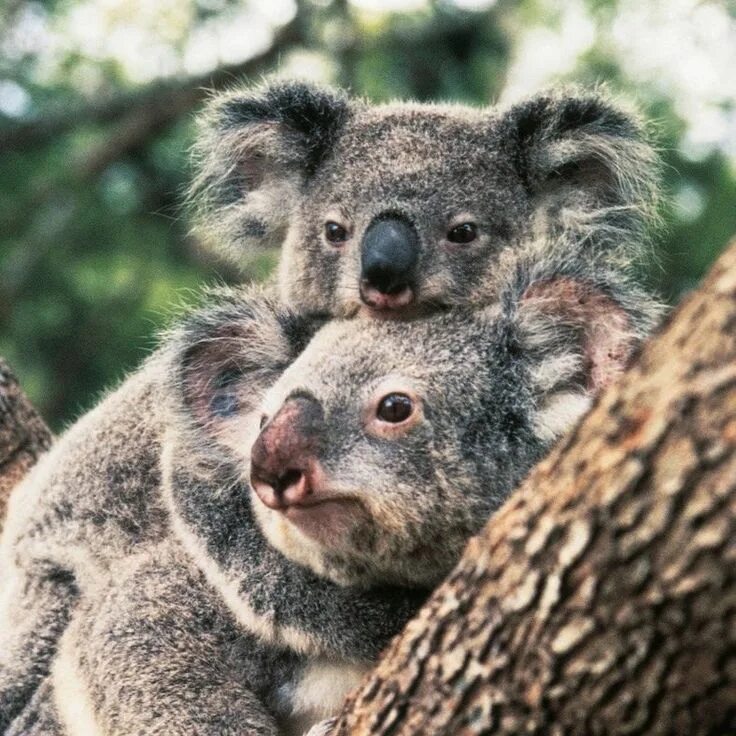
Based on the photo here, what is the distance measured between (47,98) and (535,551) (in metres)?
9.69

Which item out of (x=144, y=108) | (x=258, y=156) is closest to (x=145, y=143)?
(x=144, y=108)

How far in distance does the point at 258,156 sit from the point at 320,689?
8.01 ft

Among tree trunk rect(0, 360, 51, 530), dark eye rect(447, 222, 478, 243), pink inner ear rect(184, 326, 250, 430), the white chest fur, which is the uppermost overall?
dark eye rect(447, 222, 478, 243)

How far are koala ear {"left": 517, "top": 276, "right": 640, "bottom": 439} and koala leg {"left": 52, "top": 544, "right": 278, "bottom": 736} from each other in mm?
1134

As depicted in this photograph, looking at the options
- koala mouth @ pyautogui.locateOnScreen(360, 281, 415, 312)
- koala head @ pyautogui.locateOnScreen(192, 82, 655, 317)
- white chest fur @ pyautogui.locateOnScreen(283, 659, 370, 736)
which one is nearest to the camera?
white chest fur @ pyautogui.locateOnScreen(283, 659, 370, 736)

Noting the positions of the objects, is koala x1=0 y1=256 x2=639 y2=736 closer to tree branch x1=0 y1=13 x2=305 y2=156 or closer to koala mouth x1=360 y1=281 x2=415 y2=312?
koala mouth x1=360 y1=281 x2=415 y2=312

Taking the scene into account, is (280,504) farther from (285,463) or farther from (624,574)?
(624,574)

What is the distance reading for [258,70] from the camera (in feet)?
33.1

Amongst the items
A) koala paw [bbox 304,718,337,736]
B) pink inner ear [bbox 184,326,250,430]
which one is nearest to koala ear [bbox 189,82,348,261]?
pink inner ear [bbox 184,326,250,430]

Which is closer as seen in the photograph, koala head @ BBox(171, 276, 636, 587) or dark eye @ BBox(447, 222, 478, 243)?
koala head @ BBox(171, 276, 636, 587)

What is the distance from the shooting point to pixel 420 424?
3027 mm

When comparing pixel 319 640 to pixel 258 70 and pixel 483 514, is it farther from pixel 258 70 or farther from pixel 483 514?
pixel 258 70

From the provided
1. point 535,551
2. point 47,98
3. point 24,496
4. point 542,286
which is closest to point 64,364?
point 47,98

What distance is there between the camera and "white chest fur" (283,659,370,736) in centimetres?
329
